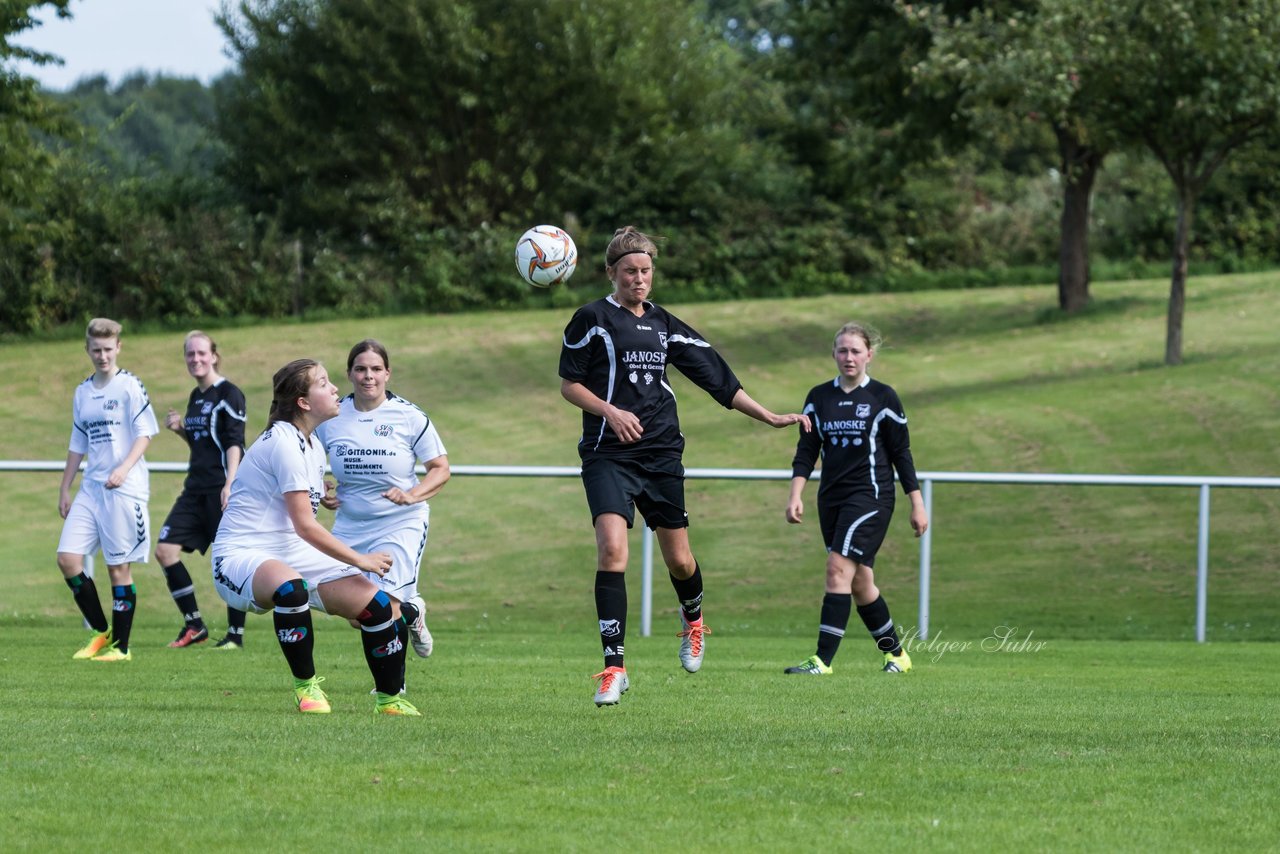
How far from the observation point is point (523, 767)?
607 centimetres

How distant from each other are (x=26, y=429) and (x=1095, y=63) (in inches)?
682

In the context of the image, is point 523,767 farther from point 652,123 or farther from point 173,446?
point 652,123

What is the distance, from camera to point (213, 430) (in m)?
12.2

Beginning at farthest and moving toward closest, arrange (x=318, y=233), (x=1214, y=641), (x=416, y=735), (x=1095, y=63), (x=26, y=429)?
(x=318, y=233)
(x=26, y=429)
(x=1095, y=63)
(x=1214, y=641)
(x=416, y=735)

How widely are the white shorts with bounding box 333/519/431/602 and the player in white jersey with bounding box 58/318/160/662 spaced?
2.81 meters

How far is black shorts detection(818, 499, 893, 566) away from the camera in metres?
10.2

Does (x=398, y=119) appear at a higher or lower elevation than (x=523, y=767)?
higher

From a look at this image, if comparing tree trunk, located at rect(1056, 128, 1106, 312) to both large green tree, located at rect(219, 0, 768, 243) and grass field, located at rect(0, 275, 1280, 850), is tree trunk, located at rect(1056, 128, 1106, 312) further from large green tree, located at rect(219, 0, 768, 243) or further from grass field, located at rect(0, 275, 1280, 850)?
large green tree, located at rect(219, 0, 768, 243)

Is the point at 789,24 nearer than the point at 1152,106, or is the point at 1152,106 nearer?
the point at 1152,106

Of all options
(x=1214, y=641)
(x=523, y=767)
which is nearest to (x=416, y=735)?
(x=523, y=767)

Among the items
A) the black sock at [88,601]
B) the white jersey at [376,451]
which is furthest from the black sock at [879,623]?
the black sock at [88,601]

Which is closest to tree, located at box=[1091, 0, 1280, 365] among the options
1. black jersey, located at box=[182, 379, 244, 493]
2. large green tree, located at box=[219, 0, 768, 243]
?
large green tree, located at box=[219, 0, 768, 243]

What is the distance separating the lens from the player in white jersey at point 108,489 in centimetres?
1130

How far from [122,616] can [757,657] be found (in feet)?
14.2
